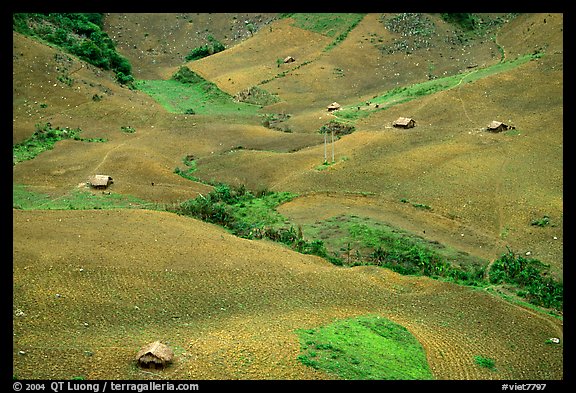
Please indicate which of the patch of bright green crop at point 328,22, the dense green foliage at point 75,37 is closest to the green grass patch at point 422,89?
the patch of bright green crop at point 328,22

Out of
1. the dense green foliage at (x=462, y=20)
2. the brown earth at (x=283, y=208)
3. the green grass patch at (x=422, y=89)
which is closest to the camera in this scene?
the brown earth at (x=283, y=208)

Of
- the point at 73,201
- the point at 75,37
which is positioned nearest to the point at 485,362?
the point at 73,201

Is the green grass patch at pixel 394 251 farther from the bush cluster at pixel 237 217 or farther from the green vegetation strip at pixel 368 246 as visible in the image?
the bush cluster at pixel 237 217

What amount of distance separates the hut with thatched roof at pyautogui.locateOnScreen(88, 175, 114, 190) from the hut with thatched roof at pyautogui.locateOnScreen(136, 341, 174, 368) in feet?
75.9

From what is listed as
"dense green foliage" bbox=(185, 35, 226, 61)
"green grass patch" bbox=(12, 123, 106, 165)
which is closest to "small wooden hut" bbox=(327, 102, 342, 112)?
"green grass patch" bbox=(12, 123, 106, 165)

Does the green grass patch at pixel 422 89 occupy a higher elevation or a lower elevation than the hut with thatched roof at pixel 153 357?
higher

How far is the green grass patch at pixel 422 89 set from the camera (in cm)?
5522

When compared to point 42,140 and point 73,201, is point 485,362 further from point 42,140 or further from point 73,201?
point 42,140

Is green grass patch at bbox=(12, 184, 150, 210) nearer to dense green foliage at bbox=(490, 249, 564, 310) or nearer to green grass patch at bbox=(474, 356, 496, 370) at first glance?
dense green foliage at bbox=(490, 249, 564, 310)

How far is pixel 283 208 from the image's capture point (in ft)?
130

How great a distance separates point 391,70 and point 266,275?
43.6m

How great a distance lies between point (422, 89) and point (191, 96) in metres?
23.4

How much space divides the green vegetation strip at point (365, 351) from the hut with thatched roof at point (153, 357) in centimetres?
423

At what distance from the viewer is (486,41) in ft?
235
